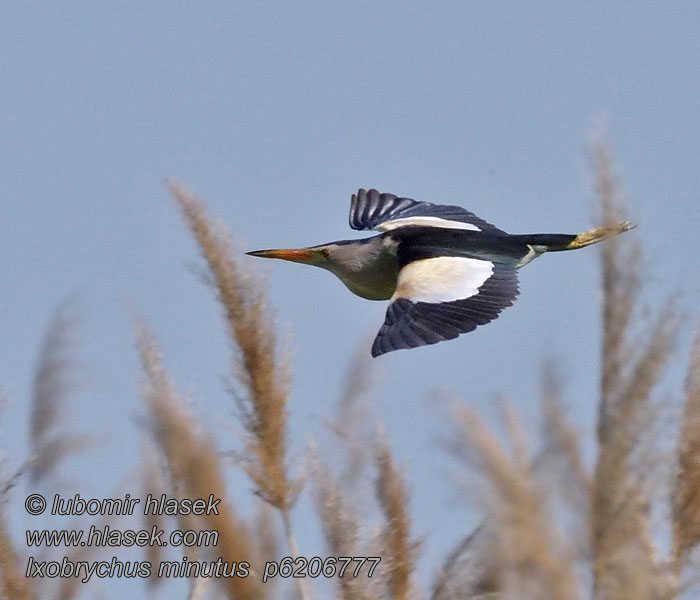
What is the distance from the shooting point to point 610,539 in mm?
1211

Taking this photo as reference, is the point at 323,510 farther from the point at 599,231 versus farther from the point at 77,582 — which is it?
the point at 599,231

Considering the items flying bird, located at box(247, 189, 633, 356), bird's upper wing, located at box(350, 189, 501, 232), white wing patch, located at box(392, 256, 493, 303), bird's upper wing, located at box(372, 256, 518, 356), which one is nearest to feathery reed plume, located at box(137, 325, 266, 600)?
flying bird, located at box(247, 189, 633, 356)

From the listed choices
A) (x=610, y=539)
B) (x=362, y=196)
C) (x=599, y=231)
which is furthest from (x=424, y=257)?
(x=610, y=539)

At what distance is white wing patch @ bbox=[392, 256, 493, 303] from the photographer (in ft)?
14.8

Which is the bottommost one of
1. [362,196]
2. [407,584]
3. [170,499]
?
[407,584]

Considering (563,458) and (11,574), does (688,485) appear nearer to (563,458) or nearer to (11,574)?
(563,458)

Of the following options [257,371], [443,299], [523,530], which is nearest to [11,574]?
[257,371]

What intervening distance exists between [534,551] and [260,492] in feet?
4.50

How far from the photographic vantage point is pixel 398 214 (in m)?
6.84

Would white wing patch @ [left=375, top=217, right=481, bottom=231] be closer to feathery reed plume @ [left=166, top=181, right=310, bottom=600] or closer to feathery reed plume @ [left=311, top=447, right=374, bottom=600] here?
feathery reed plume @ [left=166, top=181, right=310, bottom=600]

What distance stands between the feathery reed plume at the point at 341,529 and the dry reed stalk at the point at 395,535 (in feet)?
0.27

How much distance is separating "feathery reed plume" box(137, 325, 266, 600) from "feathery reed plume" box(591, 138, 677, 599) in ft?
2.26

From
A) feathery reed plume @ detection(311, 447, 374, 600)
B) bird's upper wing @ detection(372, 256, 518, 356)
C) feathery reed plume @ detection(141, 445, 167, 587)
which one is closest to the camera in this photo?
feathery reed plume @ detection(311, 447, 374, 600)

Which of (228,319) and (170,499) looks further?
(170,499)
